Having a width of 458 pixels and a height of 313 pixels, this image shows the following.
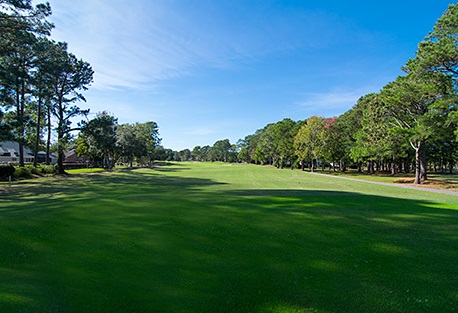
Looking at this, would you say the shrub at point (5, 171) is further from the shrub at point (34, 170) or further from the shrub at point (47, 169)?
Answer: the shrub at point (47, 169)

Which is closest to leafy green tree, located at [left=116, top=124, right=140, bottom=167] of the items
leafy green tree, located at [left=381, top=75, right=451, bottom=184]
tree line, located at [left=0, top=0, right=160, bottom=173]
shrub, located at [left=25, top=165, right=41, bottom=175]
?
tree line, located at [left=0, top=0, right=160, bottom=173]

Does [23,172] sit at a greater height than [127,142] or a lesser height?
lesser

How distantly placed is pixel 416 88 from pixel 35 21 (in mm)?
38885

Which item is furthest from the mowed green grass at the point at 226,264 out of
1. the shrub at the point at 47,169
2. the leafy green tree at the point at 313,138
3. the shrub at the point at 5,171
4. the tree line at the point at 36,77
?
the leafy green tree at the point at 313,138

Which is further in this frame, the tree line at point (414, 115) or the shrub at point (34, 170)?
the shrub at point (34, 170)

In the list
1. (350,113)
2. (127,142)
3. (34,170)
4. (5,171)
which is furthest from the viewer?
(127,142)

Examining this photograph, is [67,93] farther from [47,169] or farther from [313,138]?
[313,138]

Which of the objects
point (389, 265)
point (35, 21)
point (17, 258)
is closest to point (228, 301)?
point (389, 265)

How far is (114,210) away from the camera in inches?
416

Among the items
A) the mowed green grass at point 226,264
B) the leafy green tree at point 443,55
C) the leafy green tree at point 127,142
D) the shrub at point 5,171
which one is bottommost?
the mowed green grass at point 226,264

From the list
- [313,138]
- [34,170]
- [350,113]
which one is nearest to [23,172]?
[34,170]

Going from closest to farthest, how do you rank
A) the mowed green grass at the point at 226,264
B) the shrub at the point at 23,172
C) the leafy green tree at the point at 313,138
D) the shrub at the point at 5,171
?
the mowed green grass at the point at 226,264
the shrub at the point at 5,171
the shrub at the point at 23,172
the leafy green tree at the point at 313,138

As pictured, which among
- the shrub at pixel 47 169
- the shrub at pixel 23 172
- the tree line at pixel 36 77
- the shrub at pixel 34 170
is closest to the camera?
the tree line at pixel 36 77

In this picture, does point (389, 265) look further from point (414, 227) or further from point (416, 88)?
point (416, 88)
